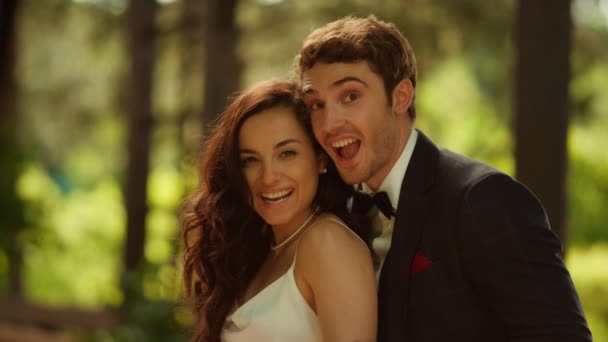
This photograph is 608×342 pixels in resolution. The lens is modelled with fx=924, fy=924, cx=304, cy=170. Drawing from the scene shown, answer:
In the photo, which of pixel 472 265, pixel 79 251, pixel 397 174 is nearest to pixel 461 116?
pixel 79 251

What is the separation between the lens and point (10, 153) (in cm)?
883

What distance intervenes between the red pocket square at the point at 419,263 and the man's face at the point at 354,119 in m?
0.26

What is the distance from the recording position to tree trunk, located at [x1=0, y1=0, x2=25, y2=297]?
28.0ft

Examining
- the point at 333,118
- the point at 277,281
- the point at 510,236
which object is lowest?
the point at 277,281

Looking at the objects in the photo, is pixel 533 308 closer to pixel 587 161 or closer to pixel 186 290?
pixel 186 290

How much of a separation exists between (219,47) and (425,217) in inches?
119

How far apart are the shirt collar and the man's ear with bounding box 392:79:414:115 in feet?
0.24

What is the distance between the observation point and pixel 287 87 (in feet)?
7.79

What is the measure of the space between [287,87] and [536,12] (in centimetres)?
103

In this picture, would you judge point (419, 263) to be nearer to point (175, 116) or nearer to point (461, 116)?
point (175, 116)

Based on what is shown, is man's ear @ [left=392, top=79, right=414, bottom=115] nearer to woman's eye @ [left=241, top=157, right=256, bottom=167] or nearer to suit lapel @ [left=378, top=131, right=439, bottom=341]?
suit lapel @ [left=378, top=131, right=439, bottom=341]

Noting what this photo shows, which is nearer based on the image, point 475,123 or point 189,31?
point 189,31

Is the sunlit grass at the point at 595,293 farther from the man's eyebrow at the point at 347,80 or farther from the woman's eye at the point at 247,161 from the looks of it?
the man's eyebrow at the point at 347,80

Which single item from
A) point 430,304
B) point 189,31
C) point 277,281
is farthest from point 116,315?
point 430,304
